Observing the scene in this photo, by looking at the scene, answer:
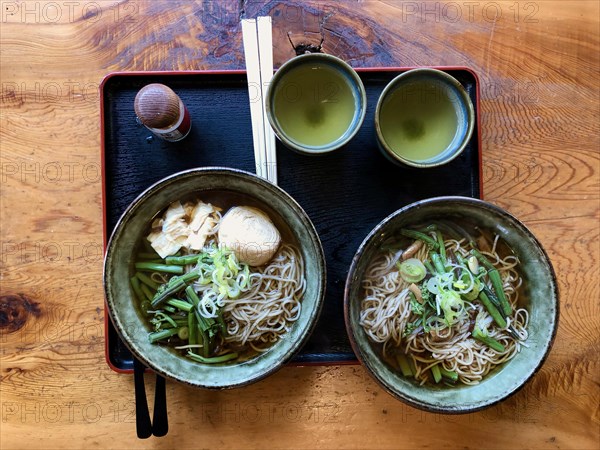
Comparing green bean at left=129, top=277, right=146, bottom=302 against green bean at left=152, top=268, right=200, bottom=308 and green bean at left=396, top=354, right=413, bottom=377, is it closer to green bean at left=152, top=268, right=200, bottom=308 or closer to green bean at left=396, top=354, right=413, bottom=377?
green bean at left=152, top=268, right=200, bottom=308

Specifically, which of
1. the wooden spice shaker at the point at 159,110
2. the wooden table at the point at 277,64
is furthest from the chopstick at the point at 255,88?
the wooden spice shaker at the point at 159,110

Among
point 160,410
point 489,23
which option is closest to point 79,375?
point 160,410

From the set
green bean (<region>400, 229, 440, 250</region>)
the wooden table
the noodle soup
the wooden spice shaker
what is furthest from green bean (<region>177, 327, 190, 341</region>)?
green bean (<region>400, 229, 440, 250</region>)

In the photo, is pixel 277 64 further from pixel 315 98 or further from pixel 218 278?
pixel 218 278

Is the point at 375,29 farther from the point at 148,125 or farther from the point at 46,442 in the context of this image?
the point at 46,442

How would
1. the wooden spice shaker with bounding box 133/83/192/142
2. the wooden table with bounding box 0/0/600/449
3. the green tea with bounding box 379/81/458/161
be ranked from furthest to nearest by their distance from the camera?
the wooden table with bounding box 0/0/600/449, the green tea with bounding box 379/81/458/161, the wooden spice shaker with bounding box 133/83/192/142
